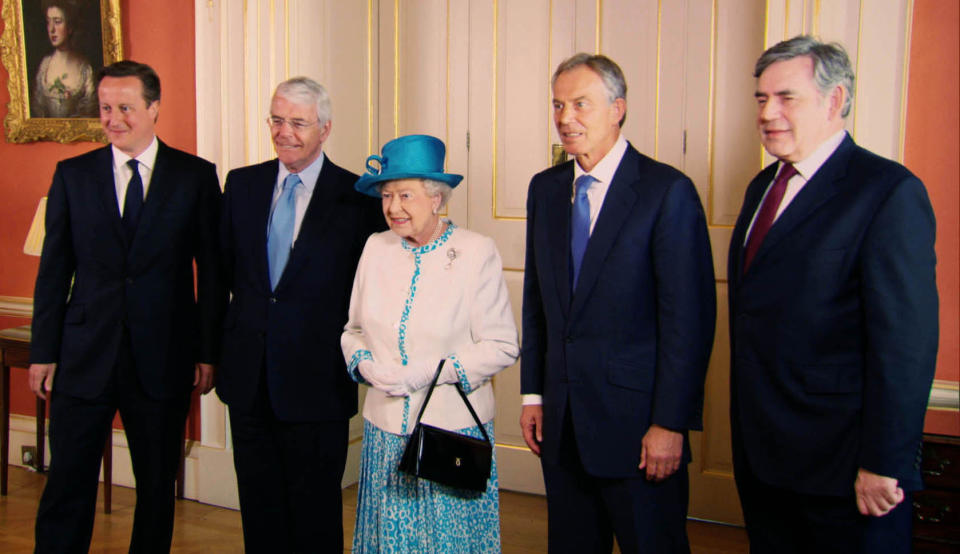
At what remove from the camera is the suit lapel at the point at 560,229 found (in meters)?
1.91

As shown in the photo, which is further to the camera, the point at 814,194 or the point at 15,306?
the point at 15,306

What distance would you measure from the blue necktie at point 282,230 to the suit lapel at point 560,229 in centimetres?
84

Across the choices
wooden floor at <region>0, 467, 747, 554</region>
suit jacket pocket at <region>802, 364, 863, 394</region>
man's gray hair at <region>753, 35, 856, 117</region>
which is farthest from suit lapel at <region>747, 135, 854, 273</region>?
wooden floor at <region>0, 467, 747, 554</region>

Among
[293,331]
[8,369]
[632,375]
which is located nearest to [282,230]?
[293,331]

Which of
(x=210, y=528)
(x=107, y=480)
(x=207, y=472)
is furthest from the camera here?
(x=207, y=472)

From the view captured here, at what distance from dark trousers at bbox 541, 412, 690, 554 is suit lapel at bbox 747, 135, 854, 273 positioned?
59 centimetres

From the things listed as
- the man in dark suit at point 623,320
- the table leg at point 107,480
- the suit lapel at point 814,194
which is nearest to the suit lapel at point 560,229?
the man in dark suit at point 623,320

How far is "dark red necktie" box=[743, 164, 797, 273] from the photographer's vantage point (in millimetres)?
1776

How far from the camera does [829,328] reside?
1.62 m

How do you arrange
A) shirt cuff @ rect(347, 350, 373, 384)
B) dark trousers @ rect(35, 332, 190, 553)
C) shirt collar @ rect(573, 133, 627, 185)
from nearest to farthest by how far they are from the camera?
shirt collar @ rect(573, 133, 627, 185)
shirt cuff @ rect(347, 350, 373, 384)
dark trousers @ rect(35, 332, 190, 553)

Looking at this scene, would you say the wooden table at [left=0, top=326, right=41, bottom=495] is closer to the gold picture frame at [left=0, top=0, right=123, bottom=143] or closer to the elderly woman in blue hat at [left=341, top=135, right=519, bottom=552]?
the gold picture frame at [left=0, top=0, right=123, bottom=143]

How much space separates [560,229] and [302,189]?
0.89 meters

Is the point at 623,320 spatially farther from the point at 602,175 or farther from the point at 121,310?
the point at 121,310

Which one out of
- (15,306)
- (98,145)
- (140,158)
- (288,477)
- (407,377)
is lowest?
(288,477)
